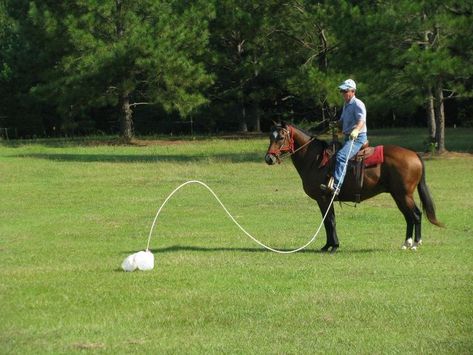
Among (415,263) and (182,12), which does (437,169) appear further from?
(182,12)

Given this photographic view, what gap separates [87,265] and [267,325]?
5030mm

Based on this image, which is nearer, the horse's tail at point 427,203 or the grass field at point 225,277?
the grass field at point 225,277

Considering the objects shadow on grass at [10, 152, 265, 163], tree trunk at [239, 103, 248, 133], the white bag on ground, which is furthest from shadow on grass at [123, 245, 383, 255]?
tree trunk at [239, 103, 248, 133]

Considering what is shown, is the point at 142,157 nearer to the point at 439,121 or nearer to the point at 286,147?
the point at 439,121

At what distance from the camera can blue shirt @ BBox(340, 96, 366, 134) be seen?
570 inches

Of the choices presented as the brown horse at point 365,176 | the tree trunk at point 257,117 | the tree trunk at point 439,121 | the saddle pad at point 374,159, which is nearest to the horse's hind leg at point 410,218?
the brown horse at point 365,176

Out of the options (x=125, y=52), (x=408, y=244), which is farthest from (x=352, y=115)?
(x=125, y=52)

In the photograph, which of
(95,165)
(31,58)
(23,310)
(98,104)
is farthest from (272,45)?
(23,310)

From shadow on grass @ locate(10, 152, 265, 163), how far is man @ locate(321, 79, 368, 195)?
21716 mm

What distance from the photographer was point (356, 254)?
1447 cm

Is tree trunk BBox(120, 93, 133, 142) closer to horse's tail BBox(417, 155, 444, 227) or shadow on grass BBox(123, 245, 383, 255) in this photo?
shadow on grass BBox(123, 245, 383, 255)

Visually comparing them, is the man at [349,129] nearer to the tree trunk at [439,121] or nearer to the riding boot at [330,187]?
the riding boot at [330,187]

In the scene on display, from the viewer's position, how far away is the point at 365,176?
1493cm

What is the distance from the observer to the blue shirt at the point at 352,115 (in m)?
14.5
